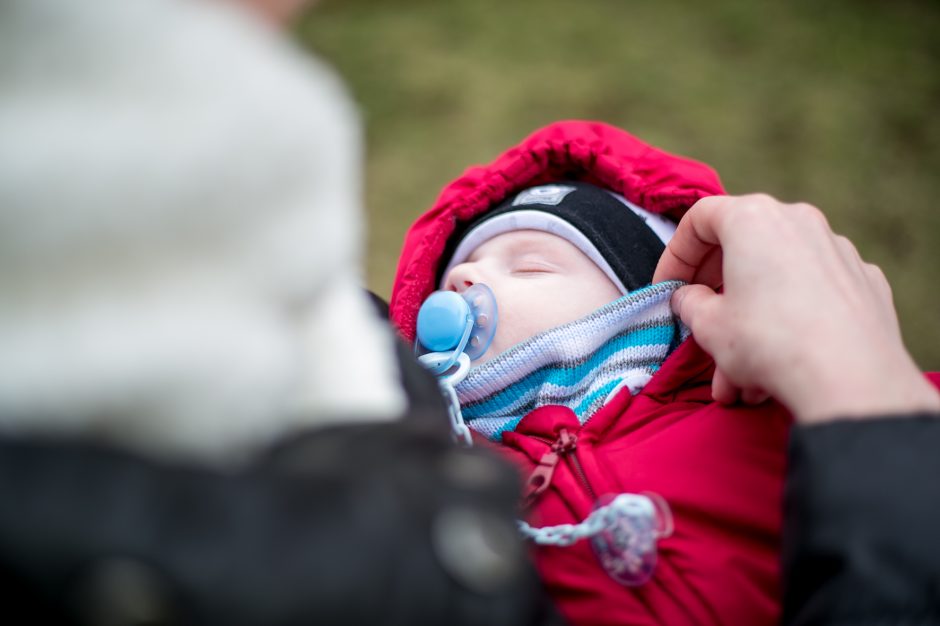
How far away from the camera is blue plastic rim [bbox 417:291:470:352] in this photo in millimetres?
730

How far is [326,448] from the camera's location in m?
0.29

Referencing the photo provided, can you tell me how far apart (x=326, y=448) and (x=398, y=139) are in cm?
160

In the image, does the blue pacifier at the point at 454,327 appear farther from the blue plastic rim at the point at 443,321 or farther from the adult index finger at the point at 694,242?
the adult index finger at the point at 694,242

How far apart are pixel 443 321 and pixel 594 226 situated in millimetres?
209

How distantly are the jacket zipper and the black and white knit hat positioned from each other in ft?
0.74

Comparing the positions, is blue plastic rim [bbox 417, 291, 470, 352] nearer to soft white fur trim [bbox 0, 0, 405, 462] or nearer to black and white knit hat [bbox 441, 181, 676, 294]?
black and white knit hat [bbox 441, 181, 676, 294]

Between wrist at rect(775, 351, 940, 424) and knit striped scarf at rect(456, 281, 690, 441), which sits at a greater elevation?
wrist at rect(775, 351, 940, 424)

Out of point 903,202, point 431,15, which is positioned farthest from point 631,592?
point 431,15

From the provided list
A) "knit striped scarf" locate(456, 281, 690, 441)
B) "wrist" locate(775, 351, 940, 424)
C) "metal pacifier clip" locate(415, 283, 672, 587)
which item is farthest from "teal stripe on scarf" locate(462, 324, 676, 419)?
"wrist" locate(775, 351, 940, 424)

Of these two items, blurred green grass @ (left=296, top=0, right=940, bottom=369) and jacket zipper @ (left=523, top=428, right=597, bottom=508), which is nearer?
jacket zipper @ (left=523, top=428, right=597, bottom=508)

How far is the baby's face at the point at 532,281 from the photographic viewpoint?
741mm

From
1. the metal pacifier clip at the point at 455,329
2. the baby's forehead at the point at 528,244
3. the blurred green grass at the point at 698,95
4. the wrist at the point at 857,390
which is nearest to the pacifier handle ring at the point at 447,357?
the metal pacifier clip at the point at 455,329

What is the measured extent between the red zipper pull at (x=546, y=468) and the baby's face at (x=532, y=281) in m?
0.14

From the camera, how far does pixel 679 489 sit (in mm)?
555
